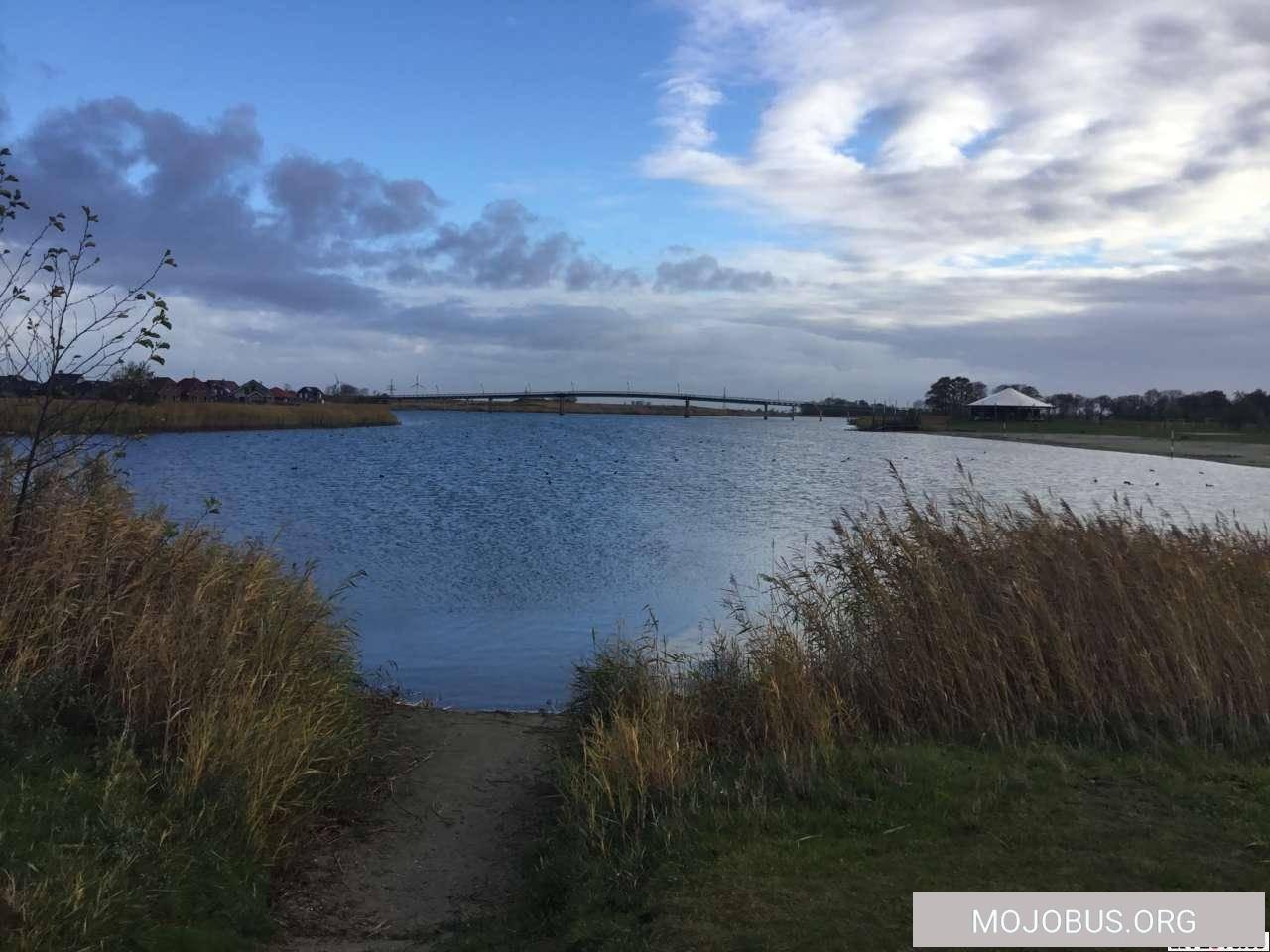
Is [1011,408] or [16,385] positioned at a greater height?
[1011,408]

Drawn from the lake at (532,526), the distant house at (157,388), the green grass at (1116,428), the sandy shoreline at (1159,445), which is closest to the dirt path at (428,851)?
the lake at (532,526)

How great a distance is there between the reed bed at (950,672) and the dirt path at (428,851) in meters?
0.71

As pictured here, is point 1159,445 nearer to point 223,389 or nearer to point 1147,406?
point 1147,406

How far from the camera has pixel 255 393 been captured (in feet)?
451

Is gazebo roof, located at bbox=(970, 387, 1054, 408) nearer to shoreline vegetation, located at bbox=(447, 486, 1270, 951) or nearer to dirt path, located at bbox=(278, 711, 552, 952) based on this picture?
shoreline vegetation, located at bbox=(447, 486, 1270, 951)

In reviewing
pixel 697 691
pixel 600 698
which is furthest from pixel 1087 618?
pixel 600 698

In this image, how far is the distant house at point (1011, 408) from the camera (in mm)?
130875

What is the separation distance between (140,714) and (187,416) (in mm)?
72224

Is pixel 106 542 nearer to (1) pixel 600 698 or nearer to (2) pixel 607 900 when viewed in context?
(1) pixel 600 698

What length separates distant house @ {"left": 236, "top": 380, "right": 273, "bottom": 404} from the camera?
427 ft

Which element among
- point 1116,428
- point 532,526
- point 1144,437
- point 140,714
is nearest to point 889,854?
point 140,714

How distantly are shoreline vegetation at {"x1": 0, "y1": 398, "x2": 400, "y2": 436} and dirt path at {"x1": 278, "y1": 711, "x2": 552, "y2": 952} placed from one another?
447cm

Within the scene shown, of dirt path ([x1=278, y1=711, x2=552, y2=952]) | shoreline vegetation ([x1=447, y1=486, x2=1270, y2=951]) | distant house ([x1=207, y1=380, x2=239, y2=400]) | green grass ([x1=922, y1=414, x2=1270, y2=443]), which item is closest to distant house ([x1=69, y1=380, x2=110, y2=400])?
dirt path ([x1=278, y1=711, x2=552, y2=952])

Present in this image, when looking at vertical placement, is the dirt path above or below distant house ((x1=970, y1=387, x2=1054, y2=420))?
below
